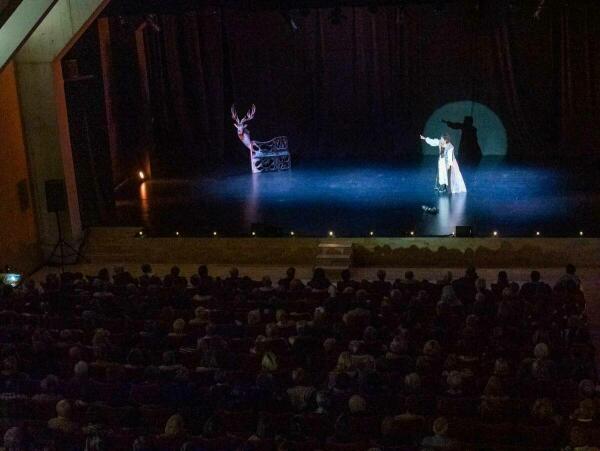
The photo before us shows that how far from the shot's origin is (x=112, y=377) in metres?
9.27

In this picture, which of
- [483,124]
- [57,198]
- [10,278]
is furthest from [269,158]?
[10,278]

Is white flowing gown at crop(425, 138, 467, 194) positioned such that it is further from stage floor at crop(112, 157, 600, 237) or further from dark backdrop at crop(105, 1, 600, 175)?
dark backdrop at crop(105, 1, 600, 175)

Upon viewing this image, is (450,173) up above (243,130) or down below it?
below

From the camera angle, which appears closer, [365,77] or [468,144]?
→ [468,144]

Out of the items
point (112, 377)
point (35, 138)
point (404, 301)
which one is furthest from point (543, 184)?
point (112, 377)

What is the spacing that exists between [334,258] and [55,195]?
512 centimetres

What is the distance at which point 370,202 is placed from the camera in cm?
1784

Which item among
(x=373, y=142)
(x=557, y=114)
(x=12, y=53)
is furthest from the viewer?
(x=373, y=142)

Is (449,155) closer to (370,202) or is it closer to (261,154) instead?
(370,202)

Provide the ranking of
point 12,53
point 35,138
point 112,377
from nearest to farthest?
1. point 112,377
2. point 12,53
3. point 35,138

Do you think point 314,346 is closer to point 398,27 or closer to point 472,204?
point 472,204

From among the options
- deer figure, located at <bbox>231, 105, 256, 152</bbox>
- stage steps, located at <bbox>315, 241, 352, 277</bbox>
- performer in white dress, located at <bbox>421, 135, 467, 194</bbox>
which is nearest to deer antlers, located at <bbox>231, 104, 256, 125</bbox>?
deer figure, located at <bbox>231, 105, 256, 152</bbox>

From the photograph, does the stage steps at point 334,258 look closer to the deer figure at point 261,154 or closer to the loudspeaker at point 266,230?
the loudspeaker at point 266,230

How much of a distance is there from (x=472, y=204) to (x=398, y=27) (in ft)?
21.0
